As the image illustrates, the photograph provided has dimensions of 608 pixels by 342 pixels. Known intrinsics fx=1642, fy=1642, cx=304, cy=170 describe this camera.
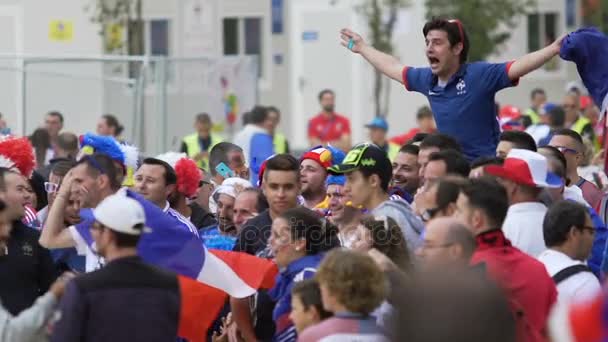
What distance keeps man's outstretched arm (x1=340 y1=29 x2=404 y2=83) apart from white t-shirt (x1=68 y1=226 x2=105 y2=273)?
9.21 ft

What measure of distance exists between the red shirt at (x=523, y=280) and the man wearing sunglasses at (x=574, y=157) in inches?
156

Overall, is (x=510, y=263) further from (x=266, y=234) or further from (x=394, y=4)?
(x=394, y=4)

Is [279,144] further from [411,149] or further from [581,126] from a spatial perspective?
[411,149]

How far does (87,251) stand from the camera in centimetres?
1048

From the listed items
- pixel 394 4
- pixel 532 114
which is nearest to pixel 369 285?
pixel 532 114

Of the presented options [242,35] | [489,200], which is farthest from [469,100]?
[242,35]

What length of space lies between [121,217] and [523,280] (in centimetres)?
209

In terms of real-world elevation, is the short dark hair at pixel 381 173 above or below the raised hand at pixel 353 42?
below

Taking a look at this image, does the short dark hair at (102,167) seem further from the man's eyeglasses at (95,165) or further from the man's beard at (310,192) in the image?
the man's beard at (310,192)

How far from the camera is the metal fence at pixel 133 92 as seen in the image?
74.5 ft

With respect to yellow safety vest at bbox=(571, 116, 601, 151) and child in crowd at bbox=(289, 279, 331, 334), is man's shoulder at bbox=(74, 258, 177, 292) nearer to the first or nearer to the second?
child in crowd at bbox=(289, 279, 331, 334)

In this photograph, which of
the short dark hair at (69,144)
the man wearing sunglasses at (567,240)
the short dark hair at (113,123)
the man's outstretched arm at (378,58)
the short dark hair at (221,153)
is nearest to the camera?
the man wearing sunglasses at (567,240)

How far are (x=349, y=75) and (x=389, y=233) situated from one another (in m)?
34.0

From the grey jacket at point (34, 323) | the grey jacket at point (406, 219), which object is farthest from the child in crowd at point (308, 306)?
the grey jacket at point (34, 323)
